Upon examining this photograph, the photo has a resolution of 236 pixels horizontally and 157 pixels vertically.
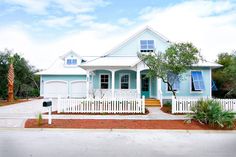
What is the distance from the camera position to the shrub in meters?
12.2

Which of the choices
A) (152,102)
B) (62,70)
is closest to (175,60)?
(152,102)

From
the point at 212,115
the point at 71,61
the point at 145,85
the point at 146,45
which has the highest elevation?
the point at 146,45

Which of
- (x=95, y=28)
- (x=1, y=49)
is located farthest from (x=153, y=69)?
(x=1, y=49)

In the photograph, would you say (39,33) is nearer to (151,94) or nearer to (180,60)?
(151,94)

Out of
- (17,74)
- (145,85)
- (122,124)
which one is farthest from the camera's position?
(17,74)

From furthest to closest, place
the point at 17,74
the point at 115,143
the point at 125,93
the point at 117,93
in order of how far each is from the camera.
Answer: the point at 17,74 < the point at 117,93 < the point at 125,93 < the point at 115,143

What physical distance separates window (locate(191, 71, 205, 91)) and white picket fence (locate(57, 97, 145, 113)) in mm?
8003

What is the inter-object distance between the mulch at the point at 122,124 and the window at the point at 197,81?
10035 mm

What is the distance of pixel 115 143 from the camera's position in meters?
8.84

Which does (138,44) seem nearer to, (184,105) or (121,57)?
(121,57)

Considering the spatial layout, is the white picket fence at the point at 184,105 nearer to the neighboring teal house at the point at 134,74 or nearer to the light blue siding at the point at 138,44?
the neighboring teal house at the point at 134,74

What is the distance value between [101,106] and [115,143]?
8248 millimetres

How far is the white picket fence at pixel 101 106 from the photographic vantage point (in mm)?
16969

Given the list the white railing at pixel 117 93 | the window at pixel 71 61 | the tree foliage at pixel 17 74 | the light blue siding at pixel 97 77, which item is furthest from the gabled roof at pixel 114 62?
the tree foliage at pixel 17 74
